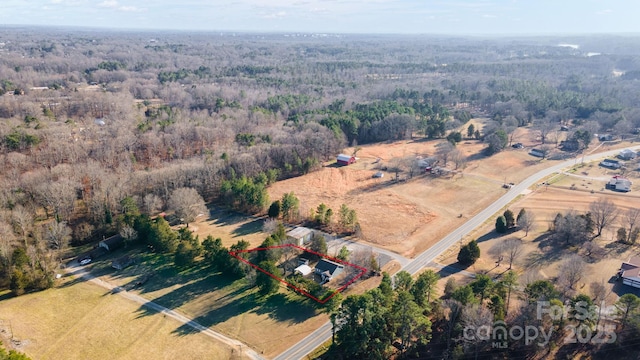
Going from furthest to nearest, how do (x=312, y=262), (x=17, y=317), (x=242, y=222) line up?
(x=242, y=222), (x=312, y=262), (x=17, y=317)

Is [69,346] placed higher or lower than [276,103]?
lower

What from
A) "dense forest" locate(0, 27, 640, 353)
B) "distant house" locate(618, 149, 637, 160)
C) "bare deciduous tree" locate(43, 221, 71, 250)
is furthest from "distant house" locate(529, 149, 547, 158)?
"bare deciduous tree" locate(43, 221, 71, 250)

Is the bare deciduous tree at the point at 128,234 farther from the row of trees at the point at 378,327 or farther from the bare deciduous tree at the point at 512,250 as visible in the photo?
the bare deciduous tree at the point at 512,250

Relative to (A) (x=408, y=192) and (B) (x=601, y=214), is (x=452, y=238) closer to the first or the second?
(A) (x=408, y=192)

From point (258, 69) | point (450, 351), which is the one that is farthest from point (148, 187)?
point (258, 69)

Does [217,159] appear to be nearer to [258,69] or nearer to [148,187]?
[148,187]

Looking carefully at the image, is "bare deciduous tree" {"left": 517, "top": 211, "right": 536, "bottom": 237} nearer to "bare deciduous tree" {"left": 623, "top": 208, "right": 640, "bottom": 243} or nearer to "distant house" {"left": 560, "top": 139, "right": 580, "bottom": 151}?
"bare deciduous tree" {"left": 623, "top": 208, "right": 640, "bottom": 243}
